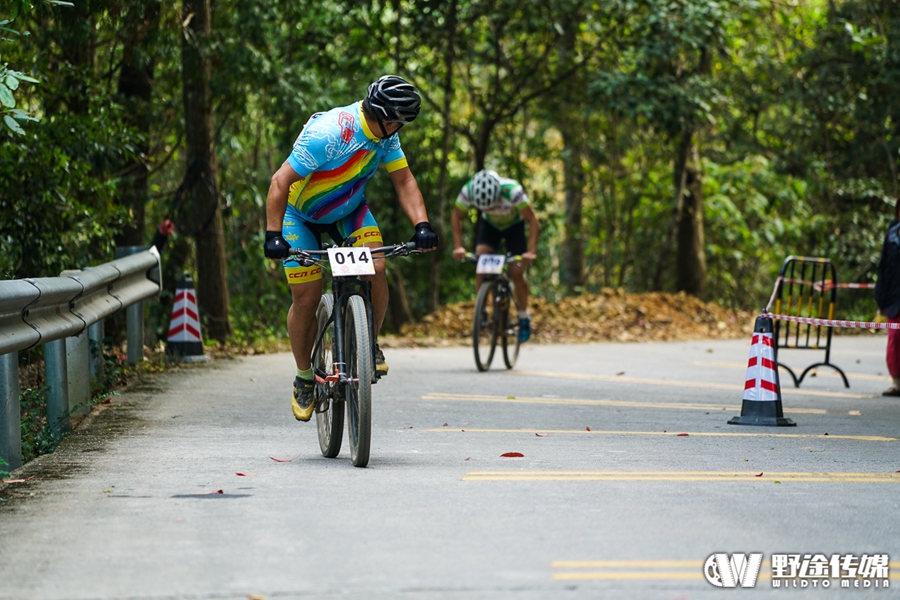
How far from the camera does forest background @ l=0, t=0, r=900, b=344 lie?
43.9ft

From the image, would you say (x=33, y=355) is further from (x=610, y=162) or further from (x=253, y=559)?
(x=610, y=162)

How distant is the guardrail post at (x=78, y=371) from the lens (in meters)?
8.20

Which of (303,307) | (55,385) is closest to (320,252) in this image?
(303,307)

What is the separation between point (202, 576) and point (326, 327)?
306cm

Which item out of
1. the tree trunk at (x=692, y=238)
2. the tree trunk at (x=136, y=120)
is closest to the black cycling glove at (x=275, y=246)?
the tree trunk at (x=136, y=120)

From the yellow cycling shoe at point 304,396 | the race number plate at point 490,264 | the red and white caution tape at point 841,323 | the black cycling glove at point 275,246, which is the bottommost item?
the yellow cycling shoe at point 304,396

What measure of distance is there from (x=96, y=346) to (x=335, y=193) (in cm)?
338

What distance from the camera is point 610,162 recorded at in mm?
25250

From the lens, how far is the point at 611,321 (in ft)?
67.3

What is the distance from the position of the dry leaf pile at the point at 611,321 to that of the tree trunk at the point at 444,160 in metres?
1.79

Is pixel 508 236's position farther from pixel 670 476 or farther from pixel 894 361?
pixel 670 476

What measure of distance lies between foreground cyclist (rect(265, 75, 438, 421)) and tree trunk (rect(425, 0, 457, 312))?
12.2 metres

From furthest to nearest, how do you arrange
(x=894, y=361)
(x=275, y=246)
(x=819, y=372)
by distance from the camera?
(x=819, y=372)
(x=894, y=361)
(x=275, y=246)

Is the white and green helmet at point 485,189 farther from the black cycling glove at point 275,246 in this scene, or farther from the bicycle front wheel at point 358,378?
the black cycling glove at point 275,246
